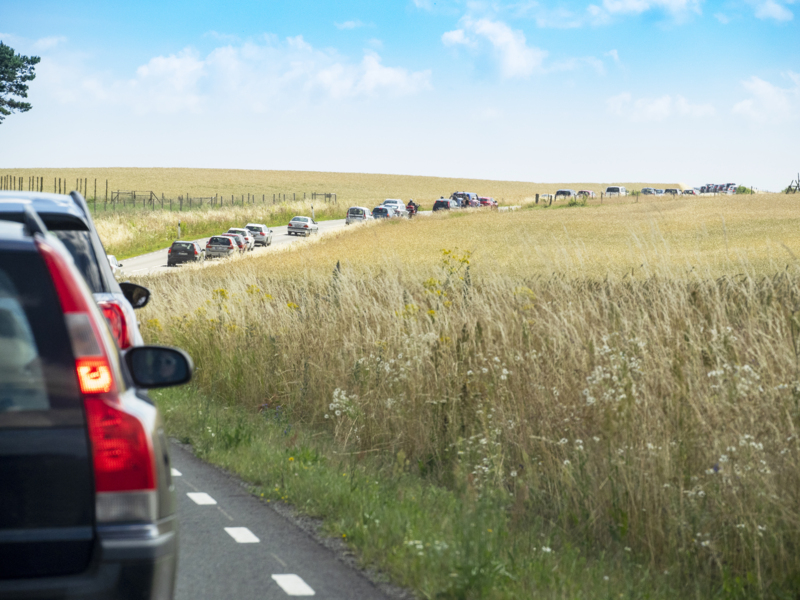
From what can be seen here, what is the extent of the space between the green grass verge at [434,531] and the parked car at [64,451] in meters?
2.58

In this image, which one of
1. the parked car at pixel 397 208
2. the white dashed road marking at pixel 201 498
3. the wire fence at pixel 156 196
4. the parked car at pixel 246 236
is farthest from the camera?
Result: the wire fence at pixel 156 196

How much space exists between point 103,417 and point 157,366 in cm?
73

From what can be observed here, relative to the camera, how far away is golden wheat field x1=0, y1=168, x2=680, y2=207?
146000 millimetres

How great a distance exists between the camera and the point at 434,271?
46.0 feet

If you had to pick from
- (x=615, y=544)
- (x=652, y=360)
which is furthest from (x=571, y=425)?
(x=615, y=544)

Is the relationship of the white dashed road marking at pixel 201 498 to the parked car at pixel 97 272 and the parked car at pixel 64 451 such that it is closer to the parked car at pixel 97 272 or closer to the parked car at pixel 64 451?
the parked car at pixel 97 272

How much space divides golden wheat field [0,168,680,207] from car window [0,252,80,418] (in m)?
124

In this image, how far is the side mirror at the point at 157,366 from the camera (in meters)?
3.53

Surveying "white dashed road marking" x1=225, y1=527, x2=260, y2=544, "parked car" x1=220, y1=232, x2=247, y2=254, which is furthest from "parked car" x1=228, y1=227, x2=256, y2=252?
"white dashed road marking" x1=225, y1=527, x2=260, y2=544

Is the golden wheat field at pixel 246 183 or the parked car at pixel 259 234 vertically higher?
the golden wheat field at pixel 246 183

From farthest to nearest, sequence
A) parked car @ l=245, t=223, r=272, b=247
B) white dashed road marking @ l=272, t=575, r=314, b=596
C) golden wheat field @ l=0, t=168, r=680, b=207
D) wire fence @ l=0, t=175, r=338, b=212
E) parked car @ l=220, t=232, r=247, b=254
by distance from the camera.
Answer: golden wheat field @ l=0, t=168, r=680, b=207, wire fence @ l=0, t=175, r=338, b=212, parked car @ l=245, t=223, r=272, b=247, parked car @ l=220, t=232, r=247, b=254, white dashed road marking @ l=272, t=575, r=314, b=596

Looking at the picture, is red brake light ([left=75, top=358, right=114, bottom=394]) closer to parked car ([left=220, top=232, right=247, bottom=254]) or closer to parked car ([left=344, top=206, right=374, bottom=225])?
parked car ([left=220, top=232, right=247, bottom=254])

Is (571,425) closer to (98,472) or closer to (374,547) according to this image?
(374,547)

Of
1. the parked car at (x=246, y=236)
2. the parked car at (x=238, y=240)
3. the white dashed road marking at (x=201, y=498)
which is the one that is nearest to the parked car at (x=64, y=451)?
the white dashed road marking at (x=201, y=498)
